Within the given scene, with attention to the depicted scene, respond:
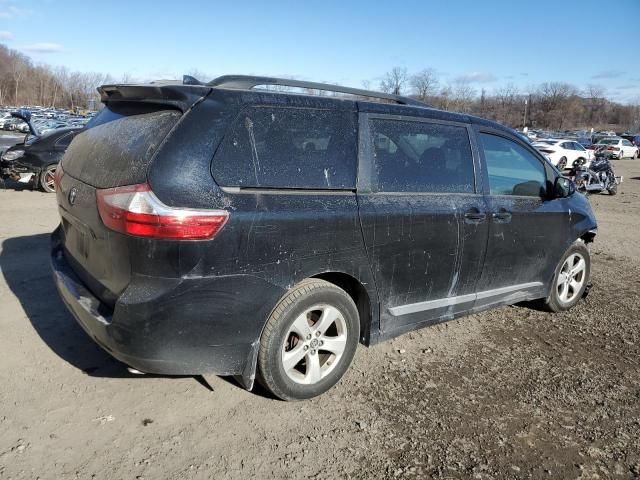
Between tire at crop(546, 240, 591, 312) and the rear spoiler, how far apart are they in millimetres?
3665

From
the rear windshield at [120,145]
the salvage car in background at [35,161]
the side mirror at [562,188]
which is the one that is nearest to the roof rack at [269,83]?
the rear windshield at [120,145]

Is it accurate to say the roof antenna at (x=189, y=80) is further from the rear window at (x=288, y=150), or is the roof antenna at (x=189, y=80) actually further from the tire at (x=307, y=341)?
the tire at (x=307, y=341)

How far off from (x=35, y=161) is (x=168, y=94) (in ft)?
33.0

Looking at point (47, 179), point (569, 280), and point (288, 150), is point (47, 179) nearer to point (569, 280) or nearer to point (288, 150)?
point (288, 150)

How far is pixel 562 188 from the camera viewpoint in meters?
4.73

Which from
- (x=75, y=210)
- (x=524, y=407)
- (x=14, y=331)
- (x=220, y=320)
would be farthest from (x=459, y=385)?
(x=14, y=331)

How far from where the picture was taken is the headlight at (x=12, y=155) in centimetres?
1141

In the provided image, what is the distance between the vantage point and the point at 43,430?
2871 mm

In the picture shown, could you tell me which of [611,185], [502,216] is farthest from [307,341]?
[611,185]

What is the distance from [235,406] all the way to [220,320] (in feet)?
2.39

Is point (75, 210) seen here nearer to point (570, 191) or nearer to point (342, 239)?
point (342, 239)

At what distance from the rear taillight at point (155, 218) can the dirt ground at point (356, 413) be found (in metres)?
1.14

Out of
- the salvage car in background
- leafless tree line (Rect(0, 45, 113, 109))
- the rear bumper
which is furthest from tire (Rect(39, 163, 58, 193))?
leafless tree line (Rect(0, 45, 113, 109))

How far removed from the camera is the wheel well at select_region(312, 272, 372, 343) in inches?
130
